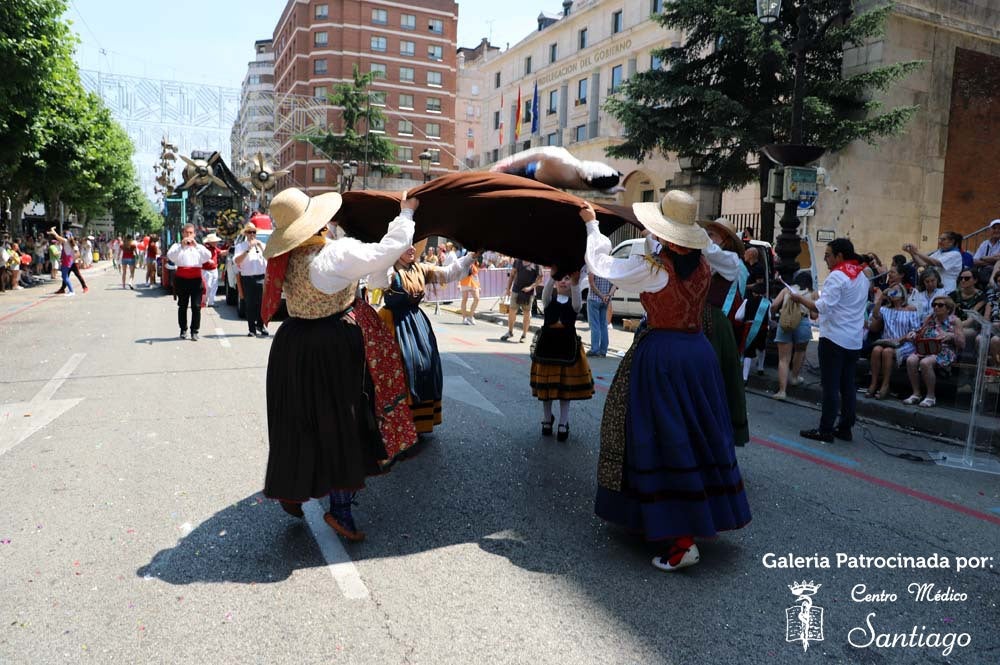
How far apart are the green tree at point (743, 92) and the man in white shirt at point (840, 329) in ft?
34.2

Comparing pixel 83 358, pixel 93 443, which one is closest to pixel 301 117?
pixel 83 358

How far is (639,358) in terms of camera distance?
421 centimetres

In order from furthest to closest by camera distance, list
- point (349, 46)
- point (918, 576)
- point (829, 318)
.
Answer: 1. point (349, 46)
2. point (829, 318)
3. point (918, 576)

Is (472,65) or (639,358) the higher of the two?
(472,65)

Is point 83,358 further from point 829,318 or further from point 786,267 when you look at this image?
point 786,267

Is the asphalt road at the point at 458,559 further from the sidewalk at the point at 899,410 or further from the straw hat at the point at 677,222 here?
the straw hat at the point at 677,222

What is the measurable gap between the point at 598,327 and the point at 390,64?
6593 cm

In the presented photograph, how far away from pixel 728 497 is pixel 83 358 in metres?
9.72

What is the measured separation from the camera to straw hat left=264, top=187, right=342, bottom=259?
13.1 feet

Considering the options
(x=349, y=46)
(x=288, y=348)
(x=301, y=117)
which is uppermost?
(x=349, y=46)

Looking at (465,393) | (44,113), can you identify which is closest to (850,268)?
(465,393)

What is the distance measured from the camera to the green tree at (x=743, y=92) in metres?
16.2

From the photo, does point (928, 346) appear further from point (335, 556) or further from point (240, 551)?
point (240, 551)

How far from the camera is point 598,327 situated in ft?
38.7
